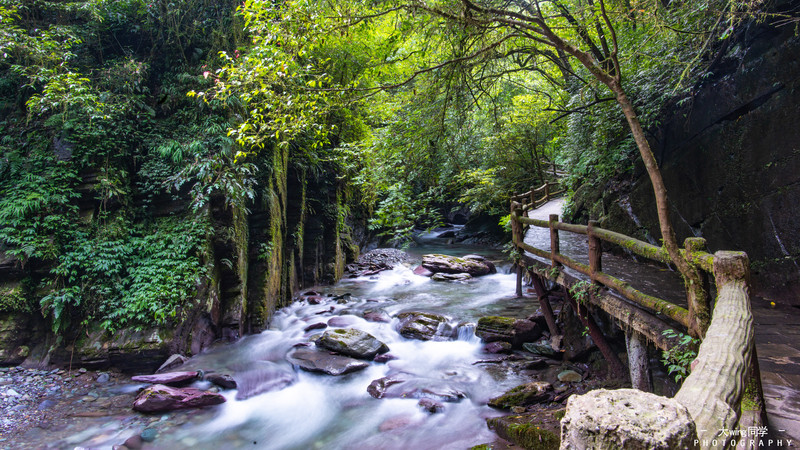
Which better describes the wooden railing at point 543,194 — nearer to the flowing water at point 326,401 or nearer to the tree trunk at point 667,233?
the flowing water at point 326,401

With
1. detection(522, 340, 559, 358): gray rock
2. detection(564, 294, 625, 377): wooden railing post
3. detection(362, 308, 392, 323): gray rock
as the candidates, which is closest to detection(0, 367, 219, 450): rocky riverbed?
detection(362, 308, 392, 323): gray rock

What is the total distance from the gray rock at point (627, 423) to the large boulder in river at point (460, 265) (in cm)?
1243

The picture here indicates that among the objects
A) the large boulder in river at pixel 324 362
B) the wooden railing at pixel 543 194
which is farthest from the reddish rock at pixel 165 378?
the wooden railing at pixel 543 194

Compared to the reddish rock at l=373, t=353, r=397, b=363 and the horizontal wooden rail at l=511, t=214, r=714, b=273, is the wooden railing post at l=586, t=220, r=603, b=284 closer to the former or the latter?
the horizontal wooden rail at l=511, t=214, r=714, b=273

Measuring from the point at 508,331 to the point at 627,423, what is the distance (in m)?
6.84

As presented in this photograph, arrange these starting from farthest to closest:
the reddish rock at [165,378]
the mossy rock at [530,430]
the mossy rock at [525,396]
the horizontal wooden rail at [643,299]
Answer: the reddish rock at [165,378] → the mossy rock at [525,396] → the mossy rock at [530,430] → the horizontal wooden rail at [643,299]

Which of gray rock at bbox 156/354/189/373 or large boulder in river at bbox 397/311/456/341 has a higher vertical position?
gray rock at bbox 156/354/189/373

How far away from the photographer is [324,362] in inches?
268

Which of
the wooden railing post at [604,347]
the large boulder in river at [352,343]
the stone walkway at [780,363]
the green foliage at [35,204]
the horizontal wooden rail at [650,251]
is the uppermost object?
the green foliage at [35,204]

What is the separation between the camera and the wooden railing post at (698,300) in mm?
2863

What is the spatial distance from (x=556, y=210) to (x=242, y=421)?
42.4 feet

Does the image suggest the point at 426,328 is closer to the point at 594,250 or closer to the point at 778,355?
the point at 594,250

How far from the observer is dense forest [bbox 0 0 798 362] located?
532 cm

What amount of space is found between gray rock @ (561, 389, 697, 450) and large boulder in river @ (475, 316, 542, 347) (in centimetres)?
664
